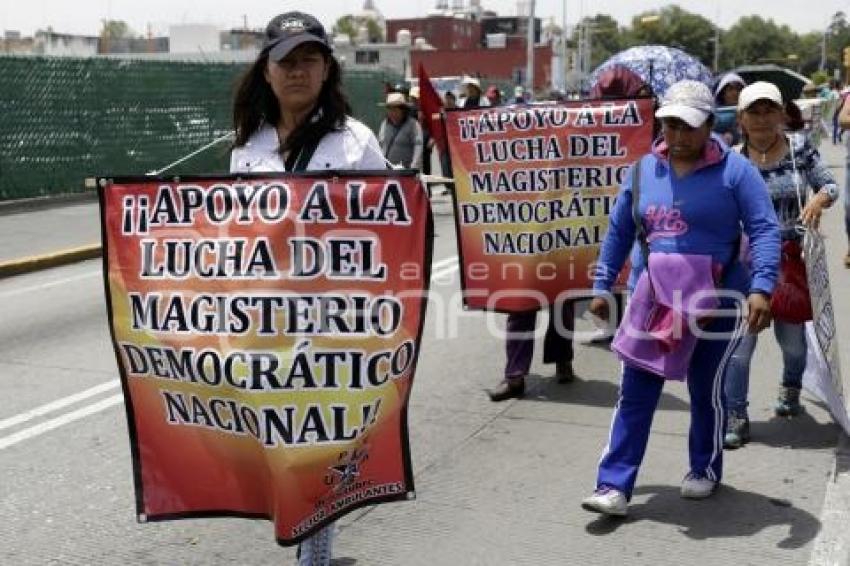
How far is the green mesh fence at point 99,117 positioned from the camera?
50.3 feet

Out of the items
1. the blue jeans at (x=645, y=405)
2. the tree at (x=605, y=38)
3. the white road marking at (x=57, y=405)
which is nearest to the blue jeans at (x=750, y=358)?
the blue jeans at (x=645, y=405)

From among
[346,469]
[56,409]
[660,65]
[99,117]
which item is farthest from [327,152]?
[99,117]

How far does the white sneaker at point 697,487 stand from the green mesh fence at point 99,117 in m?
11.7

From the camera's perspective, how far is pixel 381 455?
121 inches

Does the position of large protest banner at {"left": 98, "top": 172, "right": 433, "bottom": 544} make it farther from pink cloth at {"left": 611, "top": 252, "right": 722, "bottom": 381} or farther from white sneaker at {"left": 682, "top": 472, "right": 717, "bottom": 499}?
white sneaker at {"left": 682, "top": 472, "right": 717, "bottom": 499}

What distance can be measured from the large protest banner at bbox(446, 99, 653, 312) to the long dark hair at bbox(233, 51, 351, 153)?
115 inches

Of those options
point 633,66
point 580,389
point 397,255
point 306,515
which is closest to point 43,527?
point 306,515

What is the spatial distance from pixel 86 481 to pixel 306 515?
2127 millimetres

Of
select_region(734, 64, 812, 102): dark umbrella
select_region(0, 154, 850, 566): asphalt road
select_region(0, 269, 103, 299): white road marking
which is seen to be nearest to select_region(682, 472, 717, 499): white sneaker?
select_region(0, 154, 850, 566): asphalt road

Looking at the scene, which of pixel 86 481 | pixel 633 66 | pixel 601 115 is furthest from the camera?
pixel 633 66

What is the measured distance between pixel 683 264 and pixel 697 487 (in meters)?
0.97

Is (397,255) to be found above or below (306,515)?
above

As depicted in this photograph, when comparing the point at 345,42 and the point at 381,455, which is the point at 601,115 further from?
the point at 345,42

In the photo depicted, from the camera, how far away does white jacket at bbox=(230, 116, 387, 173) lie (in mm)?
3115
